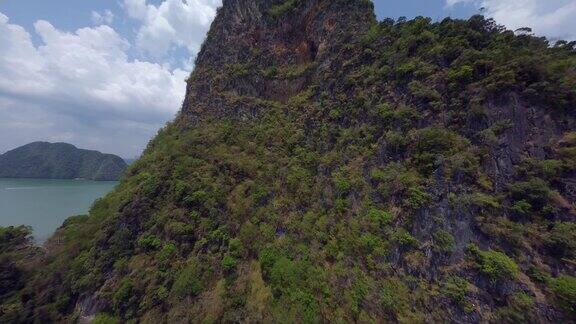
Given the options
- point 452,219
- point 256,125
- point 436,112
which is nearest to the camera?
point 452,219

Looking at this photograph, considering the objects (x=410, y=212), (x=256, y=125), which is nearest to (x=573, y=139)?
(x=410, y=212)

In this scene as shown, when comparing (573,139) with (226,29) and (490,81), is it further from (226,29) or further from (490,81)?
(226,29)

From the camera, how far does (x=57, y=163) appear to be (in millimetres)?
99188

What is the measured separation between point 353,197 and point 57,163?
129 metres

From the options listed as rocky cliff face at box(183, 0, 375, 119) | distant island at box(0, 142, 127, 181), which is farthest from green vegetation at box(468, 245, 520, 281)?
distant island at box(0, 142, 127, 181)

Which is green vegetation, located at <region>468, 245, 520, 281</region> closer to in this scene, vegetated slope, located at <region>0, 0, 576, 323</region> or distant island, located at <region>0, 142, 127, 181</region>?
vegetated slope, located at <region>0, 0, 576, 323</region>

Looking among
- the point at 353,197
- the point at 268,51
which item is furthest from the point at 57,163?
the point at 353,197

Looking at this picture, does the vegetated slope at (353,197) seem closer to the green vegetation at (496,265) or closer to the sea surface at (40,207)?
the green vegetation at (496,265)

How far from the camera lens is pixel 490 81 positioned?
43.1 ft

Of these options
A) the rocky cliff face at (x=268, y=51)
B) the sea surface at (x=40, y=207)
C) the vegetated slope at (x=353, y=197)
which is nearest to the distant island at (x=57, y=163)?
the sea surface at (x=40, y=207)

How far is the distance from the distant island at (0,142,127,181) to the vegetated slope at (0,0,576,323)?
90563mm

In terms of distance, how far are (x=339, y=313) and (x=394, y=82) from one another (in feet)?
50.5

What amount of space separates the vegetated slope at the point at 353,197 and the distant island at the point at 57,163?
90.6m

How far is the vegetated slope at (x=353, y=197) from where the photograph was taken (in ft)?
35.4
